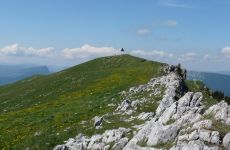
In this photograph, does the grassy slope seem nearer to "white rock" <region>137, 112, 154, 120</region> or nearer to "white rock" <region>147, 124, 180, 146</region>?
"white rock" <region>137, 112, 154, 120</region>

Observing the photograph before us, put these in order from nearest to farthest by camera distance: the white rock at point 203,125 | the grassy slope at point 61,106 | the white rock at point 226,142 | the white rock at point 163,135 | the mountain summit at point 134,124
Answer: the white rock at point 226,142 → the white rock at point 203,125 → the mountain summit at point 134,124 → the white rock at point 163,135 → the grassy slope at point 61,106

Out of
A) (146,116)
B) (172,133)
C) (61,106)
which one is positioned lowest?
(61,106)

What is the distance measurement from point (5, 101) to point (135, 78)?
118ft

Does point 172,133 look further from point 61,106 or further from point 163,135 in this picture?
point 61,106

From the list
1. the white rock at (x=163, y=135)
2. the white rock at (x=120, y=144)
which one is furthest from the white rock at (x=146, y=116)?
the white rock at (x=163, y=135)

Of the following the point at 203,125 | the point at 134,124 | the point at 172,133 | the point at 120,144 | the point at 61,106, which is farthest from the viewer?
the point at 61,106

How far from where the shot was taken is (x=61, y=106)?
216 ft

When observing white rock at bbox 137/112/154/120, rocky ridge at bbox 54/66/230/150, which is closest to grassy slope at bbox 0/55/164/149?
rocky ridge at bbox 54/66/230/150

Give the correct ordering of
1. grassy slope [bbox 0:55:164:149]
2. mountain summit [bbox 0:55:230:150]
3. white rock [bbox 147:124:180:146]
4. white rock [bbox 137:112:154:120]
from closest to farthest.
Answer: mountain summit [bbox 0:55:230:150] → white rock [bbox 147:124:180:146] → white rock [bbox 137:112:154:120] → grassy slope [bbox 0:55:164:149]

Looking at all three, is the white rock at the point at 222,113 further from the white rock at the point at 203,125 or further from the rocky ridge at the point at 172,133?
the white rock at the point at 203,125

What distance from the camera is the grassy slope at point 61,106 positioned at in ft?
142

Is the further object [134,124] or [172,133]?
[134,124]

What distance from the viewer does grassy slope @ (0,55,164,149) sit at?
4316cm

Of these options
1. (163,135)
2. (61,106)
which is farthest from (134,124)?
(61,106)
